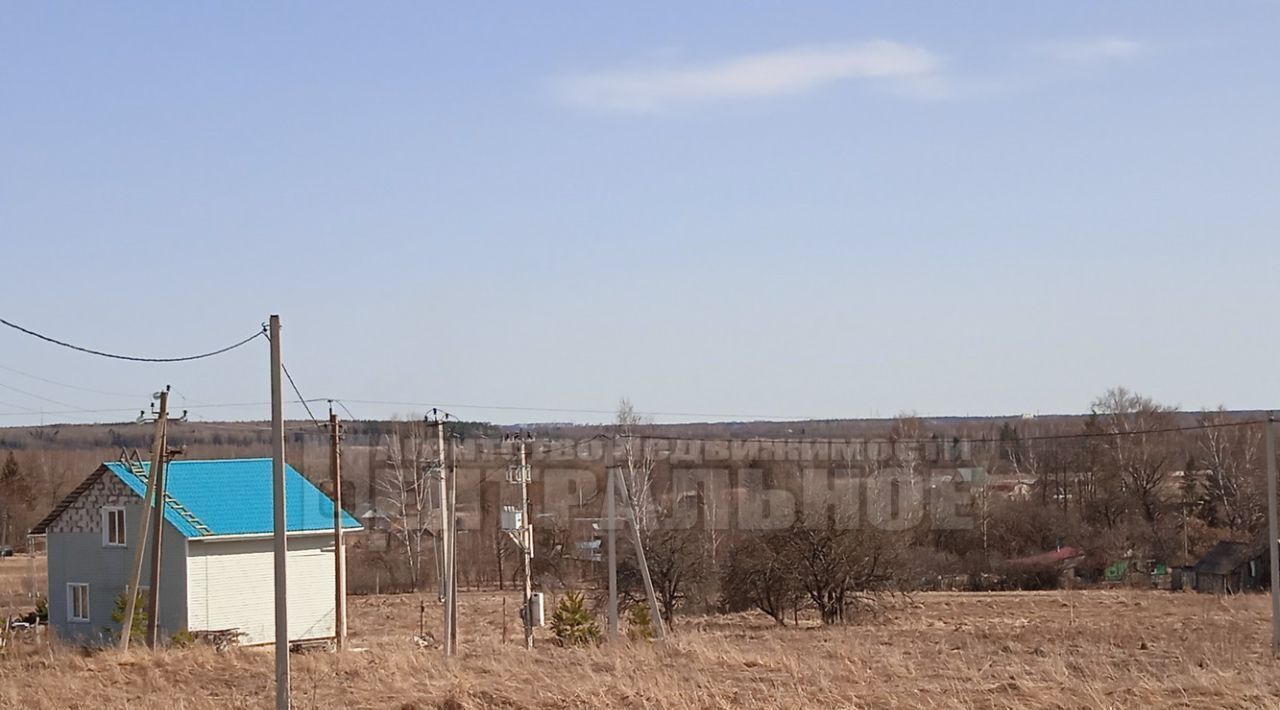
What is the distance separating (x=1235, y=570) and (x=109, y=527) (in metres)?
42.7

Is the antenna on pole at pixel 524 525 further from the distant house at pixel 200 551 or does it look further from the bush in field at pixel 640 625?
the distant house at pixel 200 551

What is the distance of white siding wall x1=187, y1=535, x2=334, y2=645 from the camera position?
33.4 meters

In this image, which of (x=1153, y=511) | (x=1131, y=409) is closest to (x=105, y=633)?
(x=1153, y=511)

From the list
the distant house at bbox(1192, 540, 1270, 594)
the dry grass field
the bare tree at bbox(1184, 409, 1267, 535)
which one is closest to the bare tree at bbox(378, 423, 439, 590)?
the dry grass field

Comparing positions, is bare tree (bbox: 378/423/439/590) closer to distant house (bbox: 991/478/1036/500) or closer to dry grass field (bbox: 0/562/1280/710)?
distant house (bbox: 991/478/1036/500)

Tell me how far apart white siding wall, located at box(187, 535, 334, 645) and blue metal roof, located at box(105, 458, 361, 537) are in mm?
427

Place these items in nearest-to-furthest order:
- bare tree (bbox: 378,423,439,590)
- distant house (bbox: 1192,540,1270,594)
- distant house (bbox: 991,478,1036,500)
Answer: distant house (bbox: 1192,540,1270,594) < bare tree (bbox: 378,423,439,590) < distant house (bbox: 991,478,1036,500)

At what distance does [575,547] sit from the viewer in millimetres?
57438

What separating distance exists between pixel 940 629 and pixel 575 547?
27287mm

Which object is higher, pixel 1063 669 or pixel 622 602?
pixel 1063 669

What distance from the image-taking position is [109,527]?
1388 inches

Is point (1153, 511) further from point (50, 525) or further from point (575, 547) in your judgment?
point (50, 525)

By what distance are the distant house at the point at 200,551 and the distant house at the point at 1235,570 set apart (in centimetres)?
3536

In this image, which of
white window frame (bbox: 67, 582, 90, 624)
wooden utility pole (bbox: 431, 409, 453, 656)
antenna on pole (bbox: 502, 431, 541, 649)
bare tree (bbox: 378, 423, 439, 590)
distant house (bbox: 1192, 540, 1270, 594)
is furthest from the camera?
bare tree (bbox: 378, 423, 439, 590)
